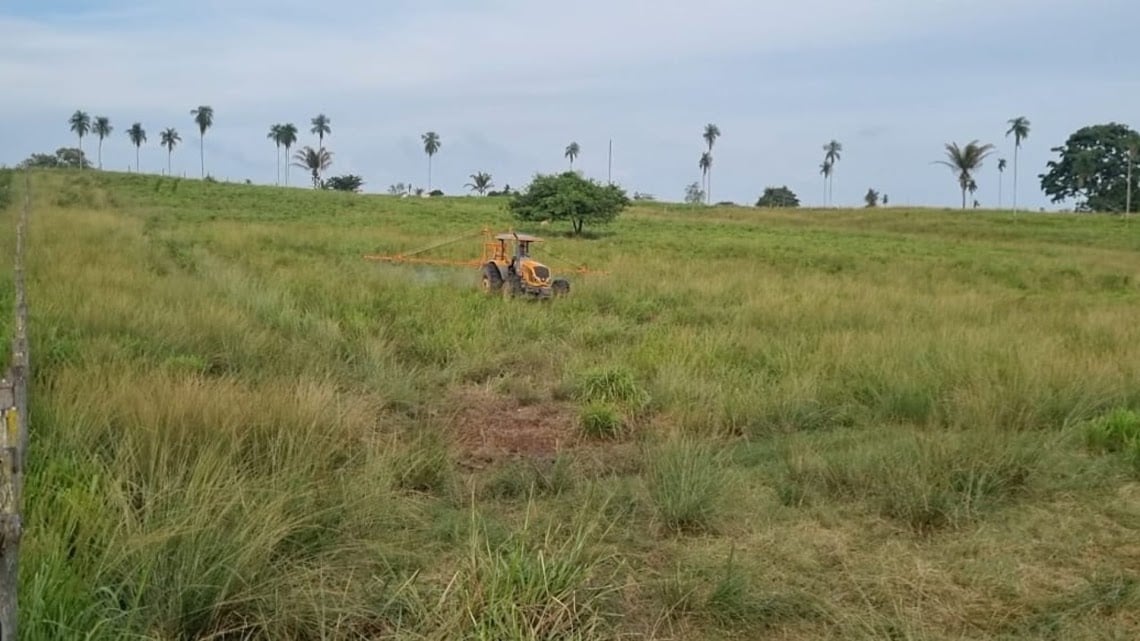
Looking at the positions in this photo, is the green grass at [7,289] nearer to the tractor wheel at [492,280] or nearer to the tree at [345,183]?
the tractor wheel at [492,280]

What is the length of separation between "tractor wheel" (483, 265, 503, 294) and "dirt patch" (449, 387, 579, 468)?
6525mm

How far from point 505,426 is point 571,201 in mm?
33241

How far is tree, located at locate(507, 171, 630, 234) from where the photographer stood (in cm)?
4000

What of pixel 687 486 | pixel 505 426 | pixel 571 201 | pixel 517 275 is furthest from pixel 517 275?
pixel 571 201

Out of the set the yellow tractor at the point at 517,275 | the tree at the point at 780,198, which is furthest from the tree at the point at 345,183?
the yellow tractor at the point at 517,275

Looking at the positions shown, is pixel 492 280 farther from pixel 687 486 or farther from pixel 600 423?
pixel 687 486

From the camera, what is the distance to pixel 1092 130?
8088 centimetres

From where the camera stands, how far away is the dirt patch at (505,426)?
6.25 m

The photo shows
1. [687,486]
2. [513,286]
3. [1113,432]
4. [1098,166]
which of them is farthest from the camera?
[1098,166]

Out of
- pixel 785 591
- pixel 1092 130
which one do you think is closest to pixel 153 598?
pixel 785 591

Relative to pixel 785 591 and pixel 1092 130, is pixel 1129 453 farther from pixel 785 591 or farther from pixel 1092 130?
pixel 1092 130

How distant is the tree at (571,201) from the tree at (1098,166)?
172 feet

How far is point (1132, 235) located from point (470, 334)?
1761 inches

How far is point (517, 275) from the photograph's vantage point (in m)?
14.3
